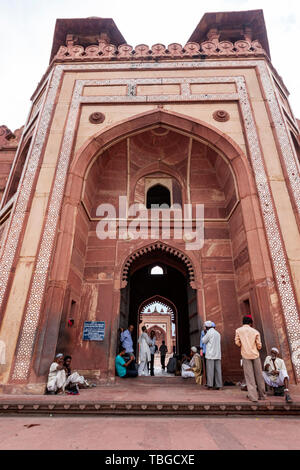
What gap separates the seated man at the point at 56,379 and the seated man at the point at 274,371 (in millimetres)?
3035

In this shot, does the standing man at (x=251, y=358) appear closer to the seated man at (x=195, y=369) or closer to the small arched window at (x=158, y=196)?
the seated man at (x=195, y=369)

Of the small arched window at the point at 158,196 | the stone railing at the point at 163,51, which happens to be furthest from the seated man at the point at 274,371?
the stone railing at the point at 163,51

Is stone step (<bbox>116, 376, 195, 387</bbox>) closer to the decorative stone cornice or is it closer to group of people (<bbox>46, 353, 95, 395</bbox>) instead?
group of people (<bbox>46, 353, 95, 395</bbox>)

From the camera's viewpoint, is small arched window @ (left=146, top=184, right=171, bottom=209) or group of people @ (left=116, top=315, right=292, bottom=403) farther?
small arched window @ (left=146, top=184, right=171, bottom=209)

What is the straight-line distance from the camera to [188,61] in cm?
748

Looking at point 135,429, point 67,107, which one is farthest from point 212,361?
point 67,107

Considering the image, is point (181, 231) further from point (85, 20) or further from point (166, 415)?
point (85, 20)

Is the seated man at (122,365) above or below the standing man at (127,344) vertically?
below

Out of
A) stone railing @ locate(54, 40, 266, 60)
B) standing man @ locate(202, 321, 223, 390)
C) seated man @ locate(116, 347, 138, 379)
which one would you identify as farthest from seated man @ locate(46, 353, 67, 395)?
stone railing @ locate(54, 40, 266, 60)

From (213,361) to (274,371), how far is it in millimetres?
966

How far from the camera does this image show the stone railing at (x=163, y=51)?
751 centimetres

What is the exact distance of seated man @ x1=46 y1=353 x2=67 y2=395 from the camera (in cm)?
382

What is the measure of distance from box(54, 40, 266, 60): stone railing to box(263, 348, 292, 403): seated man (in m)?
7.82
